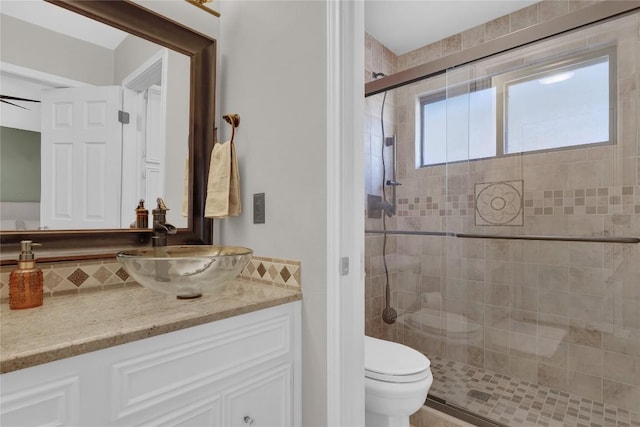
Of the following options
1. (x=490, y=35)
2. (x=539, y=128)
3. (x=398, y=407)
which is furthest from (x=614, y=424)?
(x=490, y=35)

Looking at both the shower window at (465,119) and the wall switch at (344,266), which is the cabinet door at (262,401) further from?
the shower window at (465,119)

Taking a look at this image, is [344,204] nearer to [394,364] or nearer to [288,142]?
[288,142]

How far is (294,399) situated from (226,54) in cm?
143

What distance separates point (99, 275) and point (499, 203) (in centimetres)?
218

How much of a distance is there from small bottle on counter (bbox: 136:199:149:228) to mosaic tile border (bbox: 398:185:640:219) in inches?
66.2

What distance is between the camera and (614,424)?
5.44 ft

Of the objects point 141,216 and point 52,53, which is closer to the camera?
point 52,53

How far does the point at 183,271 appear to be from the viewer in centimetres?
90

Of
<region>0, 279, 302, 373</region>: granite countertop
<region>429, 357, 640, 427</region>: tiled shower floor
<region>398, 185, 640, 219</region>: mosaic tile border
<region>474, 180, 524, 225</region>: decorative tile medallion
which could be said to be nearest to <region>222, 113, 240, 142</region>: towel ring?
<region>0, 279, 302, 373</region>: granite countertop

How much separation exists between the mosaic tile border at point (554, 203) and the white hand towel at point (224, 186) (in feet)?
4.62

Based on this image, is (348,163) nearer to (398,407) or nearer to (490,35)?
(398,407)

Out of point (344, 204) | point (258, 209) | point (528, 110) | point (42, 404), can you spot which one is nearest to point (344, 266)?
point (344, 204)

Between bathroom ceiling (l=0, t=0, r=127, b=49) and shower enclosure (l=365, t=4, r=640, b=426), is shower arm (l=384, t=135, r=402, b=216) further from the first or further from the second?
bathroom ceiling (l=0, t=0, r=127, b=49)

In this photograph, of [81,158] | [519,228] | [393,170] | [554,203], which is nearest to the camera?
[81,158]
